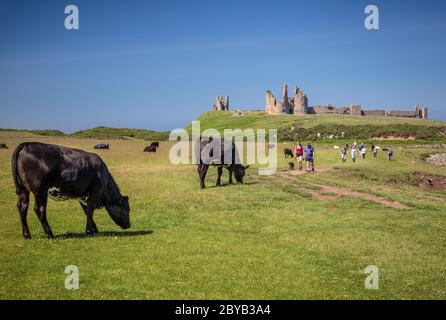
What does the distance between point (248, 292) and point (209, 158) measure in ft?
69.2

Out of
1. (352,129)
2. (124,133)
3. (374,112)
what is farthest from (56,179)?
(374,112)

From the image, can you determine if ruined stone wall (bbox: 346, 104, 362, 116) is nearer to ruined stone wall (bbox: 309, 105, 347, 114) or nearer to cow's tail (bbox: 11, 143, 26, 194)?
ruined stone wall (bbox: 309, 105, 347, 114)

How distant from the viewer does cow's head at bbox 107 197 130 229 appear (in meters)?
18.5

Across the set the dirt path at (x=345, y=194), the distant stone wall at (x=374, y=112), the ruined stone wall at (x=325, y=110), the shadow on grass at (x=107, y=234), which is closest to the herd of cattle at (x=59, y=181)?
the shadow on grass at (x=107, y=234)

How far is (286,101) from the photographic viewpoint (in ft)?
595

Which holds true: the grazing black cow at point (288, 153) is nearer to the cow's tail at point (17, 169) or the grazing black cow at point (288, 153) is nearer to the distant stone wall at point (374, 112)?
the cow's tail at point (17, 169)

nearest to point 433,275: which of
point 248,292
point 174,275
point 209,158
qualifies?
point 248,292

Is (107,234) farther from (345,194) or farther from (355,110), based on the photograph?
(355,110)

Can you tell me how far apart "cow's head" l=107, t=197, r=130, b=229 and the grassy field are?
1.44 feet

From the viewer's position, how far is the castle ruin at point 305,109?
177750mm

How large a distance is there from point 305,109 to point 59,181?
166820mm

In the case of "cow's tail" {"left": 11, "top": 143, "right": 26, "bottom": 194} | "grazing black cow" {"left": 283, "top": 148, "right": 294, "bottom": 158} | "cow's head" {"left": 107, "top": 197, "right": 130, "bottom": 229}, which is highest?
"cow's tail" {"left": 11, "top": 143, "right": 26, "bottom": 194}

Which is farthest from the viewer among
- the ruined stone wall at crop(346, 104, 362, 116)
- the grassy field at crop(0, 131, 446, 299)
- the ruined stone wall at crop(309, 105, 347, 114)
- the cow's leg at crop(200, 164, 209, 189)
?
the ruined stone wall at crop(309, 105, 347, 114)

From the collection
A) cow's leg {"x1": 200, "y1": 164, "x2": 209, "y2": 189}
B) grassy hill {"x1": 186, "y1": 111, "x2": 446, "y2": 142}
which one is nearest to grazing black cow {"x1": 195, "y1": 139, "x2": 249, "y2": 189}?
cow's leg {"x1": 200, "y1": 164, "x2": 209, "y2": 189}
